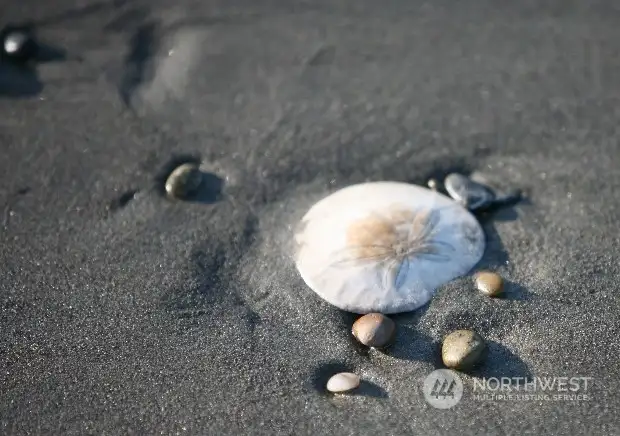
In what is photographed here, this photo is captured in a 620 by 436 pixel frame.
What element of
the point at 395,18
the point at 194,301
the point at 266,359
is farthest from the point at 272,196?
the point at 395,18

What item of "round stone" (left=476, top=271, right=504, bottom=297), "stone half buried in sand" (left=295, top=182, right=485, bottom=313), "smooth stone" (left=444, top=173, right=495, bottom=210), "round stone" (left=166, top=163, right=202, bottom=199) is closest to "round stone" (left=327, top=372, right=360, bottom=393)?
"stone half buried in sand" (left=295, top=182, right=485, bottom=313)

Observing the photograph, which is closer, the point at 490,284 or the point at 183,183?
the point at 490,284

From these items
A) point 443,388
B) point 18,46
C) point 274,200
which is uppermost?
point 18,46

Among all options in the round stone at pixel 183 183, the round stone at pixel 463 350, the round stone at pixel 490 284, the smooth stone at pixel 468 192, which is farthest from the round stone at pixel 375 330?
the round stone at pixel 183 183

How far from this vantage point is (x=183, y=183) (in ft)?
11.0

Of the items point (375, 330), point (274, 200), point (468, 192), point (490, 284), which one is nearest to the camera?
point (375, 330)

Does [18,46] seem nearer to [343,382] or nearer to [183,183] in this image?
[183,183]

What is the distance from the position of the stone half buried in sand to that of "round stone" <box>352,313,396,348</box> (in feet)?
0.25

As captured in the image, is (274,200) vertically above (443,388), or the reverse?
(274,200)

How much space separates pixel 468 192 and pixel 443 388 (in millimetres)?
987

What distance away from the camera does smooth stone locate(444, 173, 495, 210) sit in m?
3.24

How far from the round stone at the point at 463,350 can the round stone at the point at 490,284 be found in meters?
0.25

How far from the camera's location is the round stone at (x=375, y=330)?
2717 millimetres

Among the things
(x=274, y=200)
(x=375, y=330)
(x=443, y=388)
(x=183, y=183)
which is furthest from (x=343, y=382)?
(x=183, y=183)
